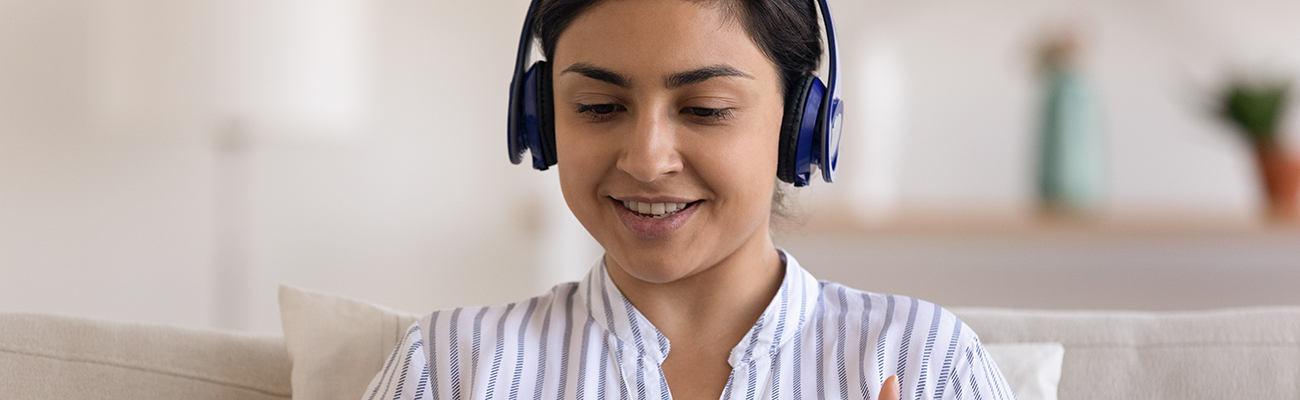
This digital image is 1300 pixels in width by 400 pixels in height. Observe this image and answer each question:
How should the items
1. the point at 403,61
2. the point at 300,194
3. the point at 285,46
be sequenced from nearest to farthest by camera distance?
1. the point at 285,46
2. the point at 300,194
3. the point at 403,61

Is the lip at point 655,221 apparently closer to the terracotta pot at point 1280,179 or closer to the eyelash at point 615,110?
the eyelash at point 615,110

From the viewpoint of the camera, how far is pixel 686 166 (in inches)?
35.5

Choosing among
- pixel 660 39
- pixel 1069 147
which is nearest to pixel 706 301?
pixel 660 39

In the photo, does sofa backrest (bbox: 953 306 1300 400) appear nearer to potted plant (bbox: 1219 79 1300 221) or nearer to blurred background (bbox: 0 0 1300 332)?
blurred background (bbox: 0 0 1300 332)

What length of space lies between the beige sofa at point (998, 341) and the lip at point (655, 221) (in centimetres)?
45

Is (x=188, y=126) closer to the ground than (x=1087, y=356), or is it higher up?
higher up

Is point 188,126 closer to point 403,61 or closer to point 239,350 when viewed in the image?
point 403,61

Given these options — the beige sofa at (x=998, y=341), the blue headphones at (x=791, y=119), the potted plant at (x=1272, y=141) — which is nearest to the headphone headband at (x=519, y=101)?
the blue headphones at (x=791, y=119)

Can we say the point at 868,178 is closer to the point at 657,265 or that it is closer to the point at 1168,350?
the point at 1168,350

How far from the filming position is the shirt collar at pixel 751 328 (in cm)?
96

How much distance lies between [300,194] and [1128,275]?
2.19 m

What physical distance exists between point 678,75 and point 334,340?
506mm

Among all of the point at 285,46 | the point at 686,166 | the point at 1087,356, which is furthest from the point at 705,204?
the point at 285,46

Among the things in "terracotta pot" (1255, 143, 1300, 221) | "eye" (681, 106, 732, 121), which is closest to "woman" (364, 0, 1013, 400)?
"eye" (681, 106, 732, 121)
